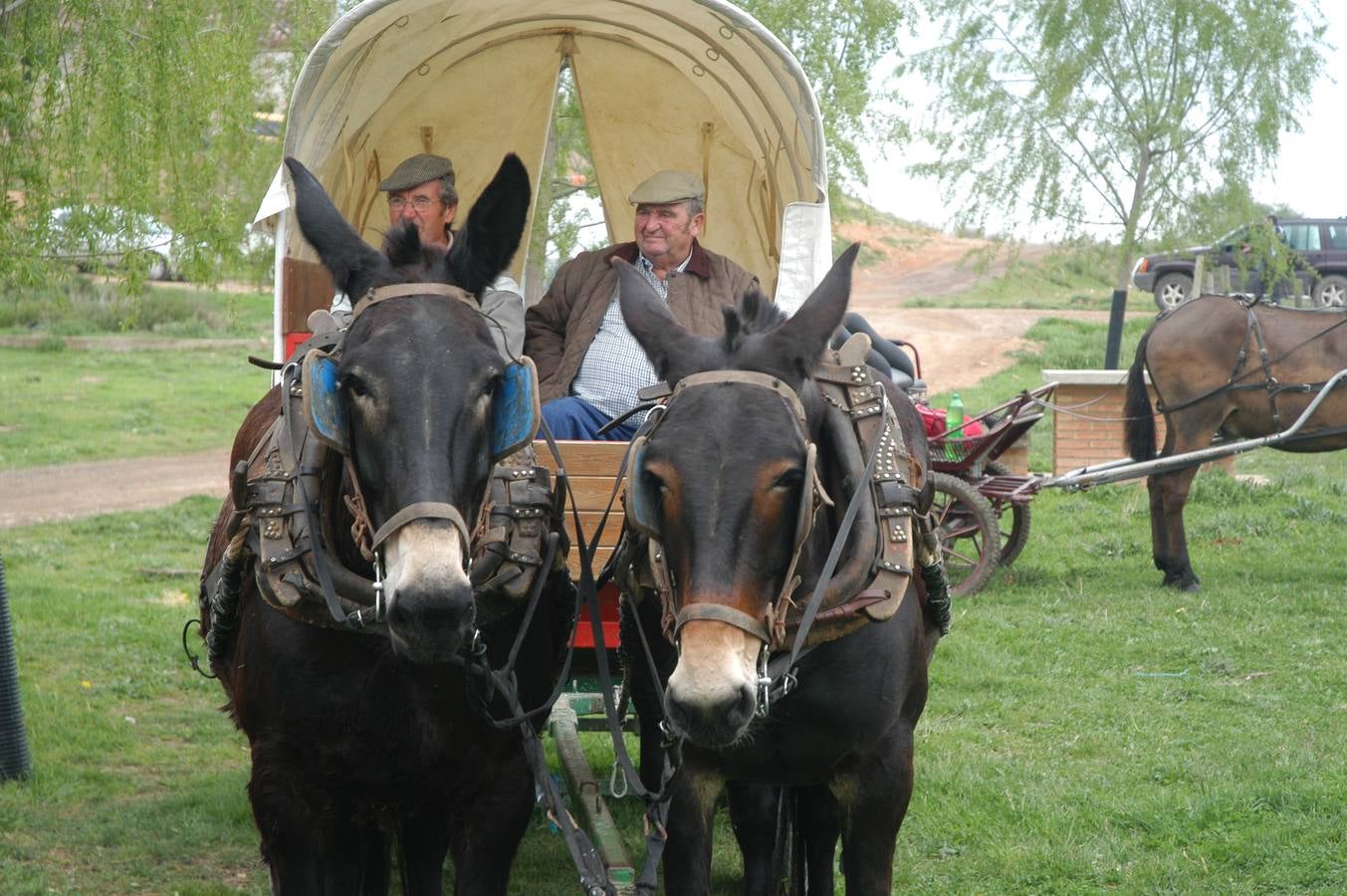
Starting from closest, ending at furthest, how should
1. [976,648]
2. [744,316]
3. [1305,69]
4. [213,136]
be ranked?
[744,316] < [213,136] < [976,648] < [1305,69]

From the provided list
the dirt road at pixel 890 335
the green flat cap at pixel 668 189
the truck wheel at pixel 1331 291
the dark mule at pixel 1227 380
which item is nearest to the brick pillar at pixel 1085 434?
the dark mule at pixel 1227 380

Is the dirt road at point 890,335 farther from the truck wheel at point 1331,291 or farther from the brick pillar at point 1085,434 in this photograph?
the brick pillar at point 1085,434

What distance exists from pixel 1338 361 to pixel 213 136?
7.52m

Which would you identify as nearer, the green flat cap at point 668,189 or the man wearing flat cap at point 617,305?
the man wearing flat cap at point 617,305

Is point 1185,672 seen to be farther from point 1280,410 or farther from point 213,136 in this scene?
point 213,136

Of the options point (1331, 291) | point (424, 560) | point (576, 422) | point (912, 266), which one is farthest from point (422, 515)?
point (912, 266)

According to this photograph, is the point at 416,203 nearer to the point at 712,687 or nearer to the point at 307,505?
the point at 307,505

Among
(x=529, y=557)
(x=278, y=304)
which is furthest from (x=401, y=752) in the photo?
(x=278, y=304)

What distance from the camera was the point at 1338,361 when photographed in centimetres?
991

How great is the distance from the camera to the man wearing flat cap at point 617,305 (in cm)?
498

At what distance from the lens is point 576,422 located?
4.74m

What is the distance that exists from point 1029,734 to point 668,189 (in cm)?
313

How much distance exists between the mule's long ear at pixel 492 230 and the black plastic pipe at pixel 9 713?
3.36 m

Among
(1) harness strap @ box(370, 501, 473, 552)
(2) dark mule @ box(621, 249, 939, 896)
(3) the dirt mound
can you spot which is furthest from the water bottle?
(3) the dirt mound
